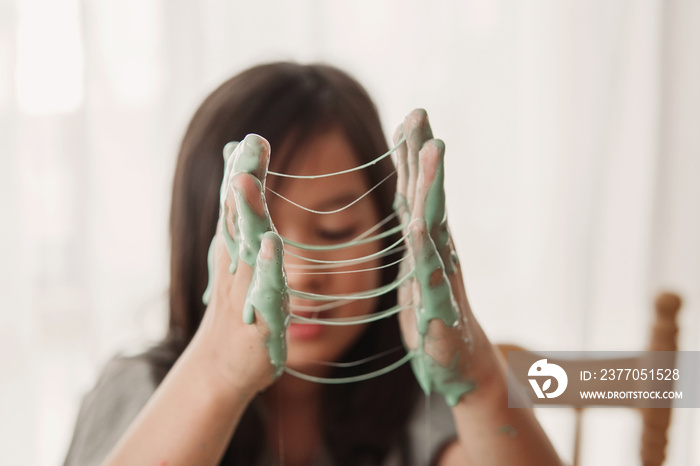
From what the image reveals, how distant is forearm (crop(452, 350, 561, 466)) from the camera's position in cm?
48

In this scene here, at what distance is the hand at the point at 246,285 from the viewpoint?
1.20 ft

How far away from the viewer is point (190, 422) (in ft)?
1.54

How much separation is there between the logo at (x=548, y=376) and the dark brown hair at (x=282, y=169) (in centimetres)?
14

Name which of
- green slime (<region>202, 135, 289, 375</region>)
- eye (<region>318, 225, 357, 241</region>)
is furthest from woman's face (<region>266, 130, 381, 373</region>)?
green slime (<region>202, 135, 289, 375</region>)

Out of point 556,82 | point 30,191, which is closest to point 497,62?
point 556,82

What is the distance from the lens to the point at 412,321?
52 cm

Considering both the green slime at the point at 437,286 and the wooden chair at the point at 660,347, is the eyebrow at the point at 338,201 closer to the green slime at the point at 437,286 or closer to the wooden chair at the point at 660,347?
the green slime at the point at 437,286

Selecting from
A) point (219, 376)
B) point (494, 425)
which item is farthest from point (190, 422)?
point (494, 425)

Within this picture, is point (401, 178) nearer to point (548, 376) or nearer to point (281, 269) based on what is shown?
point (281, 269)

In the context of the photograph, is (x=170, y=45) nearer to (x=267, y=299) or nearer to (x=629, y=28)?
(x=267, y=299)

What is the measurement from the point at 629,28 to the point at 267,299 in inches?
18.7

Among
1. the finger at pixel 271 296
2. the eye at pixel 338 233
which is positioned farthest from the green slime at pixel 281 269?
the eye at pixel 338 233

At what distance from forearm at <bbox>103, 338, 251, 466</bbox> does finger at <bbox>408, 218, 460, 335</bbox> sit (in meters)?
0.17

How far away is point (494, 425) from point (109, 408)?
401mm
